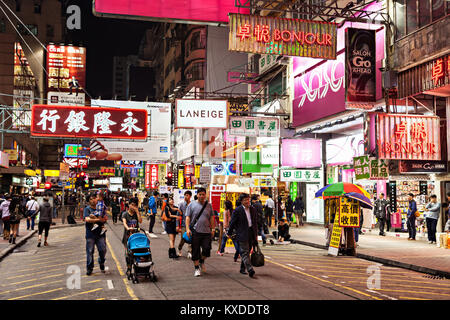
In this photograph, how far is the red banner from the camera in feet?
78.1

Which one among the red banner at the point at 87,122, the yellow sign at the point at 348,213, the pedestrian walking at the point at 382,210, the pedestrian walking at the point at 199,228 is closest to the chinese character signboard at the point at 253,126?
the red banner at the point at 87,122

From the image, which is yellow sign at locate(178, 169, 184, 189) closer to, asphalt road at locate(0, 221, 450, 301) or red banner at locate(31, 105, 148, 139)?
red banner at locate(31, 105, 148, 139)

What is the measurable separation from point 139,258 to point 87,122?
15760 mm

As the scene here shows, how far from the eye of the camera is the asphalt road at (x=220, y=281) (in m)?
9.20

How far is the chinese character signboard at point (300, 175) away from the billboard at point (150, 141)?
27.2ft

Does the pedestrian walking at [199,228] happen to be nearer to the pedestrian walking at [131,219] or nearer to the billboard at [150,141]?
the pedestrian walking at [131,219]

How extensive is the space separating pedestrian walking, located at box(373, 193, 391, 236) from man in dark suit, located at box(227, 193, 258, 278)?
12454 mm

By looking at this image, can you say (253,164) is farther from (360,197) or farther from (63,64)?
(63,64)

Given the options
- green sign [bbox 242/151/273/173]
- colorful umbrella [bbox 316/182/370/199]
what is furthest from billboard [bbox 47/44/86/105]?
colorful umbrella [bbox 316/182/370/199]

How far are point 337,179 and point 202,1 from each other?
53.0 ft

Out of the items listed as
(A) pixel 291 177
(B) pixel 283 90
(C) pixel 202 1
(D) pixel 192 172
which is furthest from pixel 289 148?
(D) pixel 192 172

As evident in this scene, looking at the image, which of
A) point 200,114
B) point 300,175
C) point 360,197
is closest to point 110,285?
point 360,197
